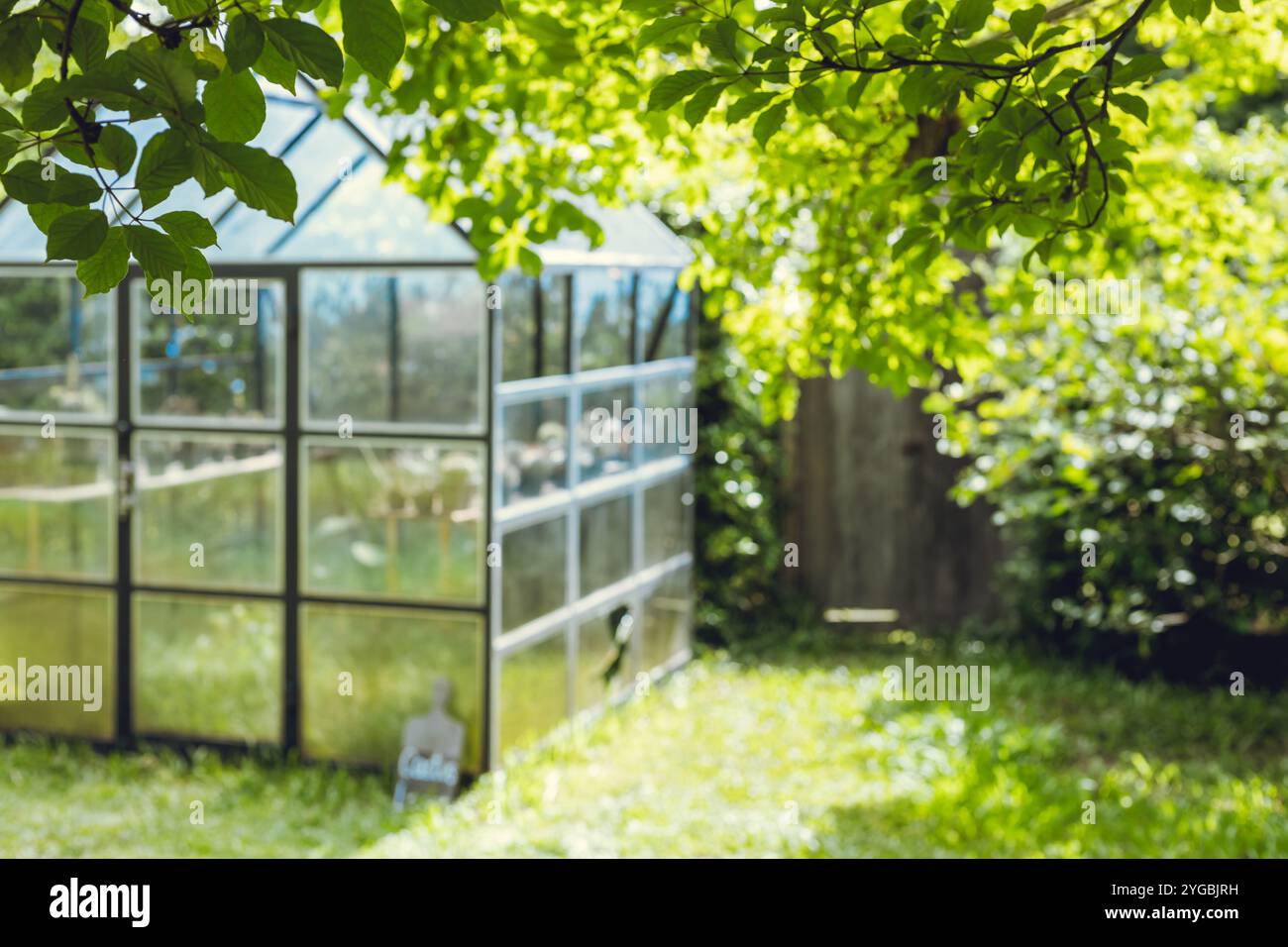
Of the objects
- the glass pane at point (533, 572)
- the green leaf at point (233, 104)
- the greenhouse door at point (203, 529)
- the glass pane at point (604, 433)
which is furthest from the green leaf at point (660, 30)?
the glass pane at point (604, 433)

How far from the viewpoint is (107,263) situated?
4.79 ft

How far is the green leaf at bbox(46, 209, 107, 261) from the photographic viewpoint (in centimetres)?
138

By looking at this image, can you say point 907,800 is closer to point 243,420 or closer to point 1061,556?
point 1061,556

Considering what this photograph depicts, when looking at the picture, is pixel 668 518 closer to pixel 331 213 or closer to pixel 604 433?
pixel 604 433

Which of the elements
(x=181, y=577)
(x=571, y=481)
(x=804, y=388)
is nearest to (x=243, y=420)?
(x=181, y=577)

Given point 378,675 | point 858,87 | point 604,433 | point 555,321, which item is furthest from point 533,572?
point 858,87

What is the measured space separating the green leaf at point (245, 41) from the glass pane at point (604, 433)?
5257 mm

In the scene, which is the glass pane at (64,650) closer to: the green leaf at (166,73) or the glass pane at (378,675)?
the glass pane at (378,675)

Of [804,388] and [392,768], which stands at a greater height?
[804,388]

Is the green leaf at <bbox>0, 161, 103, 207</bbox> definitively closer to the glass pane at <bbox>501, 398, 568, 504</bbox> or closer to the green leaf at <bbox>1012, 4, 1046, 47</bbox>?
the green leaf at <bbox>1012, 4, 1046, 47</bbox>

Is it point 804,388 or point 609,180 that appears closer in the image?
point 609,180

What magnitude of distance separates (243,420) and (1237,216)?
13.2ft
